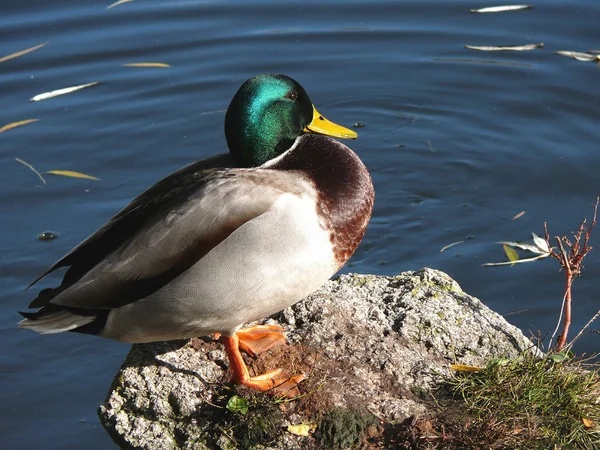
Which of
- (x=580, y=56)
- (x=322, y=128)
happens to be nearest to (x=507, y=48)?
(x=580, y=56)

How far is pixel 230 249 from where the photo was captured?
A: 3.80 meters

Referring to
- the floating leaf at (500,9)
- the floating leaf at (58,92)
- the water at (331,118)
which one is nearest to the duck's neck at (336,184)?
the water at (331,118)

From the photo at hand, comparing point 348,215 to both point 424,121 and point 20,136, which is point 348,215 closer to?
point 424,121

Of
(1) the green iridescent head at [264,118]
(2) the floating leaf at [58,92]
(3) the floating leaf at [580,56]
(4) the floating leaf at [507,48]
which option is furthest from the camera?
(4) the floating leaf at [507,48]

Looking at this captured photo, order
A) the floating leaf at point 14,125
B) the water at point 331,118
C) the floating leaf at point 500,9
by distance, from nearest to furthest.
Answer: the water at point 331,118 < the floating leaf at point 14,125 < the floating leaf at point 500,9

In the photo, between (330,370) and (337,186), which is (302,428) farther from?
(337,186)

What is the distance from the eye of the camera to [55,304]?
402 centimetres

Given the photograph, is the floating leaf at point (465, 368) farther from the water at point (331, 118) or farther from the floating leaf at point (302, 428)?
the water at point (331, 118)

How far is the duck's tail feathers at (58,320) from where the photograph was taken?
4.05 metres

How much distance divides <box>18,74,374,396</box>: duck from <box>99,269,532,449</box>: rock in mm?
117

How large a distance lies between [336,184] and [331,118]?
11.1 feet

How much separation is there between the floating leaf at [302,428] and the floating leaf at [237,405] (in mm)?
204

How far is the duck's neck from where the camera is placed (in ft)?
13.0

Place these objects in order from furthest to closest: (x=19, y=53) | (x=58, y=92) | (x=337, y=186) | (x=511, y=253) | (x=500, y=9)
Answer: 1. (x=500, y=9)
2. (x=19, y=53)
3. (x=58, y=92)
4. (x=511, y=253)
5. (x=337, y=186)
